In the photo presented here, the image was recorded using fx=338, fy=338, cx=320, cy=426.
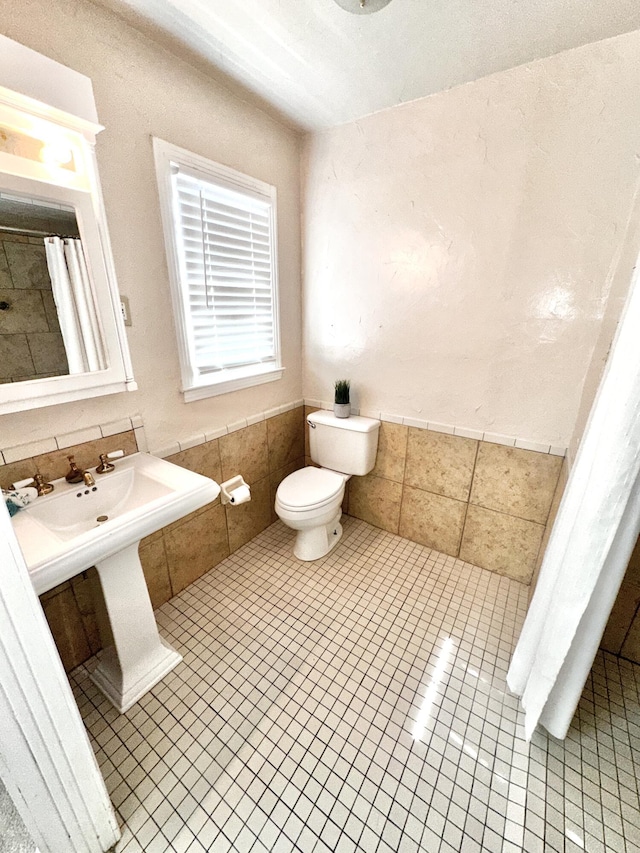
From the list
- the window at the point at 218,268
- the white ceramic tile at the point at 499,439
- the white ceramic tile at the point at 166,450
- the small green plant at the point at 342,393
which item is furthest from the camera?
the small green plant at the point at 342,393

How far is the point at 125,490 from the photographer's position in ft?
4.37

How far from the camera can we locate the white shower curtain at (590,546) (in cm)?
79

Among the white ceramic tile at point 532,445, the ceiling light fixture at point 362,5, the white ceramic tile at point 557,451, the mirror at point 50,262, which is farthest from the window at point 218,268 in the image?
the white ceramic tile at point 557,451

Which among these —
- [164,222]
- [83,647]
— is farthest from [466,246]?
[83,647]

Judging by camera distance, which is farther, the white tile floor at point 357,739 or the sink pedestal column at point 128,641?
the sink pedestal column at point 128,641

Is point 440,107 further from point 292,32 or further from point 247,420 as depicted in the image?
point 247,420

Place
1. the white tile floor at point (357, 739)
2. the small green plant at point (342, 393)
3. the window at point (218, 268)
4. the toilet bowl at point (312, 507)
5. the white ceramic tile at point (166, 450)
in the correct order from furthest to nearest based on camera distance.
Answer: the small green plant at point (342, 393) → the toilet bowl at point (312, 507) → the white ceramic tile at point (166, 450) → the window at point (218, 268) → the white tile floor at point (357, 739)

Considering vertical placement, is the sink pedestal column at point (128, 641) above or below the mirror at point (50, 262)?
below

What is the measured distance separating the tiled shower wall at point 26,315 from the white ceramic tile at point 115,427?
10.6 inches

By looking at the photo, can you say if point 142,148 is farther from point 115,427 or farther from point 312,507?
point 312,507

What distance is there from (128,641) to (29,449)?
30.8 inches

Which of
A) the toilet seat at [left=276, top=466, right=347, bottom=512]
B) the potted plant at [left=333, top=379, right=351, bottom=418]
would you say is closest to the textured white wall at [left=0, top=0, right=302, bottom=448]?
the toilet seat at [left=276, top=466, right=347, bottom=512]

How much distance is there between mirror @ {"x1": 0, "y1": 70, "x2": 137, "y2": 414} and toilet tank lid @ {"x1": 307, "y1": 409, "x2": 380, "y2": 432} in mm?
1156

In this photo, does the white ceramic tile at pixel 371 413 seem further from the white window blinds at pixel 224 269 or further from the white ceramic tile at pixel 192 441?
the white ceramic tile at pixel 192 441
